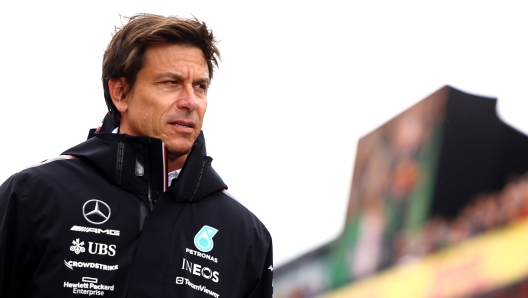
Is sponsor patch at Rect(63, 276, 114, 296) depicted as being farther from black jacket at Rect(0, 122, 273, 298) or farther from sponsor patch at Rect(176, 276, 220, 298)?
sponsor patch at Rect(176, 276, 220, 298)

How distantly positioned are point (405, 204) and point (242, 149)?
0.77 m

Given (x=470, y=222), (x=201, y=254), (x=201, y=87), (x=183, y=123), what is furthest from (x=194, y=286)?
(x=470, y=222)

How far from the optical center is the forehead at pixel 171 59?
1.91 meters

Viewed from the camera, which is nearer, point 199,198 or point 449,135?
point 199,198

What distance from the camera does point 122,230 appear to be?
171 cm

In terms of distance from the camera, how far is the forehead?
1.91 meters

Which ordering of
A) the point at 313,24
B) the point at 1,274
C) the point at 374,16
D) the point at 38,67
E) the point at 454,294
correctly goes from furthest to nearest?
1. the point at 38,67
2. the point at 313,24
3. the point at 374,16
4. the point at 454,294
5. the point at 1,274

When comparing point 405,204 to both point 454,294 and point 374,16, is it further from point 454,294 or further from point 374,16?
point 374,16

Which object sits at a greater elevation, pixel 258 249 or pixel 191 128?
pixel 191 128

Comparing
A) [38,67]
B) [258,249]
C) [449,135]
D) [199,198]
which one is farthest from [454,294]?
[38,67]

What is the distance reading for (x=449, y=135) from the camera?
2355 millimetres

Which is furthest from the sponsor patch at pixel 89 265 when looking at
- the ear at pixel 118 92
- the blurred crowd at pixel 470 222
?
the blurred crowd at pixel 470 222

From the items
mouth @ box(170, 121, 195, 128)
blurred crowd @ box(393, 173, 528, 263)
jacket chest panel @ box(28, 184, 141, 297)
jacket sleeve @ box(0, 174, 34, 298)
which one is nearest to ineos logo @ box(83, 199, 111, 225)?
jacket chest panel @ box(28, 184, 141, 297)

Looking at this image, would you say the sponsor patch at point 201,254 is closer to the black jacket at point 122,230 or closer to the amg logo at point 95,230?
the black jacket at point 122,230
